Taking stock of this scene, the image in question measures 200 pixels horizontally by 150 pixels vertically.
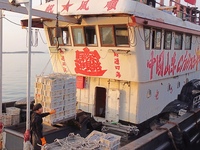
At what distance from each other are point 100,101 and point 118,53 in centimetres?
232

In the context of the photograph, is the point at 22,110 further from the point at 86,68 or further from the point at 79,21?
the point at 79,21

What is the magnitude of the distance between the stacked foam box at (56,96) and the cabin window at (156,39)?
3.09 m

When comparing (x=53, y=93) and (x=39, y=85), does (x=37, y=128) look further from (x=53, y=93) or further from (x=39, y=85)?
(x=39, y=85)

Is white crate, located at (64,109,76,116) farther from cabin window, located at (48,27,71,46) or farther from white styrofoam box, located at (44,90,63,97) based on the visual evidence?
cabin window, located at (48,27,71,46)

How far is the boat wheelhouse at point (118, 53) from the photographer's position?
7.82 meters

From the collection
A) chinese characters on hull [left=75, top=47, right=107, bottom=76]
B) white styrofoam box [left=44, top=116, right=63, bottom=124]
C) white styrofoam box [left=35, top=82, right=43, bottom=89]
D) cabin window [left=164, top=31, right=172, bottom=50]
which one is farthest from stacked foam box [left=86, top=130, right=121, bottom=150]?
cabin window [left=164, top=31, right=172, bottom=50]

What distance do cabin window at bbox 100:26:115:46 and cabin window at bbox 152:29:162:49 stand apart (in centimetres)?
143

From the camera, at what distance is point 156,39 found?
28.9 ft

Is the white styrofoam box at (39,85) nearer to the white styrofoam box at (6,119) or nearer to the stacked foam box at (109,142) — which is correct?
the white styrofoam box at (6,119)

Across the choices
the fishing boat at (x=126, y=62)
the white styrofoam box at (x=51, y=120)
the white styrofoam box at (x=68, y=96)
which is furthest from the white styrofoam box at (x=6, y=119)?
the fishing boat at (x=126, y=62)

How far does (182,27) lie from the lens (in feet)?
33.3

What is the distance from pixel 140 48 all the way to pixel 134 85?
1221 mm

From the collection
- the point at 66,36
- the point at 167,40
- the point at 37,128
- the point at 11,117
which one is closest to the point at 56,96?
the point at 37,128

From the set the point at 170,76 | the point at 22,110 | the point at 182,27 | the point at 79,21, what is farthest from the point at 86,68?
the point at 182,27
